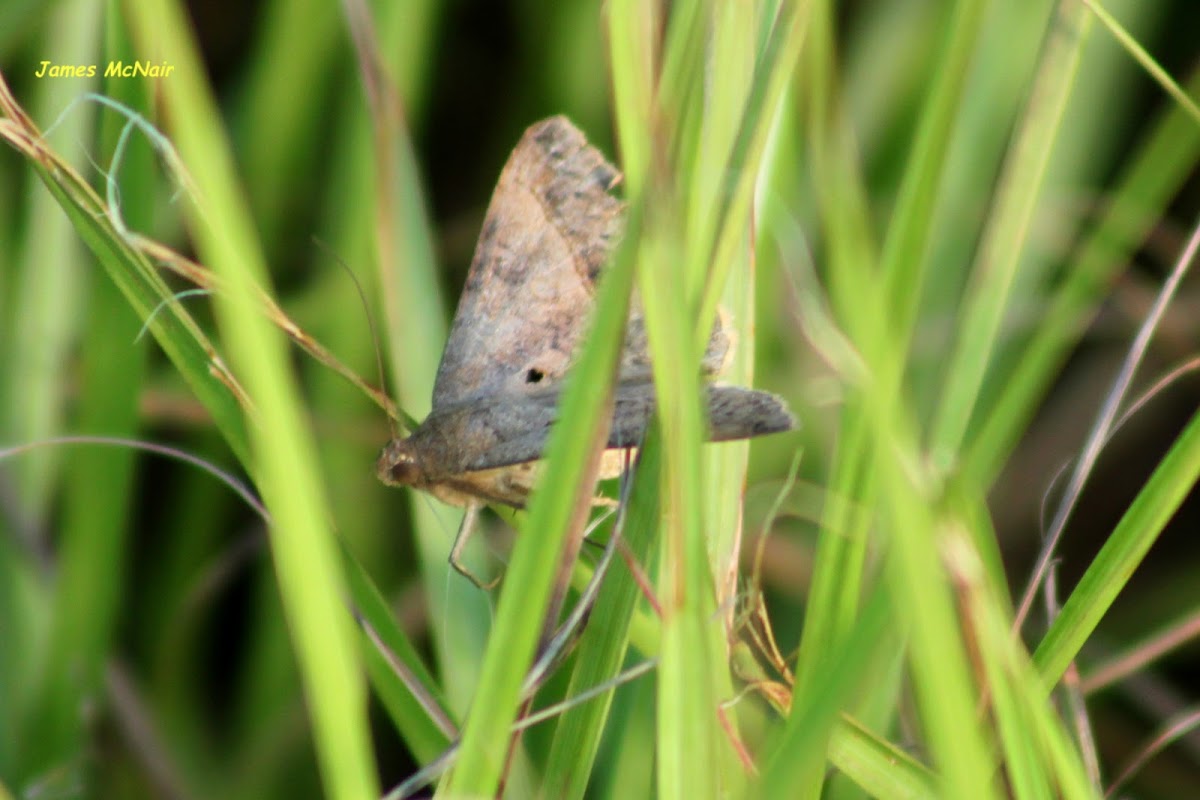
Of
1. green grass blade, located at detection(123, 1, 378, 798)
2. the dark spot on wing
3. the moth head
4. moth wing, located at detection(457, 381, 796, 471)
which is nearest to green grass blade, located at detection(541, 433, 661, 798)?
moth wing, located at detection(457, 381, 796, 471)

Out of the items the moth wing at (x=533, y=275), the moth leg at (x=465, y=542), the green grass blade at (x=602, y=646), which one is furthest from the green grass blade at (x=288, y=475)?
the moth wing at (x=533, y=275)

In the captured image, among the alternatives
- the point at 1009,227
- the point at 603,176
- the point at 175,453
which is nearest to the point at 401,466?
the point at 175,453

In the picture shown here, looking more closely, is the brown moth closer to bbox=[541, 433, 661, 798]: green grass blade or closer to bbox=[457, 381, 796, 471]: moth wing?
bbox=[457, 381, 796, 471]: moth wing

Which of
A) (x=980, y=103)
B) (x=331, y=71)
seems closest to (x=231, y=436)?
(x=980, y=103)

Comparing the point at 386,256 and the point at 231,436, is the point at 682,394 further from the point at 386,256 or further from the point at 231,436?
the point at 386,256

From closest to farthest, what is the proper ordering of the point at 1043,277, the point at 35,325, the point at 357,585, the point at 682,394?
the point at 682,394 → the point at 357,585 → the point at 35,325 → the point at 1043,277

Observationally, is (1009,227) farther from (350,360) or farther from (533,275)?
(350,360)

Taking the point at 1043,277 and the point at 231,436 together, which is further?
the point at 1043,277

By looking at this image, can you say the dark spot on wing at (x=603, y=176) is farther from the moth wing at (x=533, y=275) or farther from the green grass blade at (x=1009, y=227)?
the green grass blade at (x=1009, y=227)
